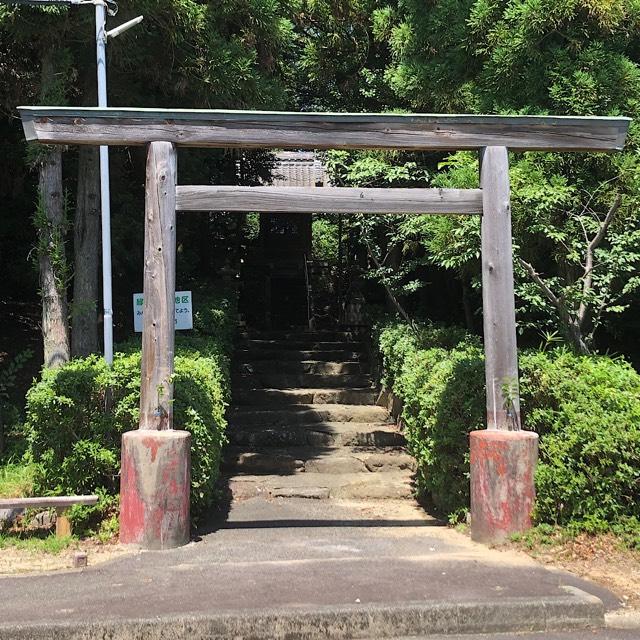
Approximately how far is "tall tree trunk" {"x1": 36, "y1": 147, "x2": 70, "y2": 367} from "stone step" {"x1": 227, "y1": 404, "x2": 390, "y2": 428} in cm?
248

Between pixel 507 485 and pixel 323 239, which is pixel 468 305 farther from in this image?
pixel 323 239

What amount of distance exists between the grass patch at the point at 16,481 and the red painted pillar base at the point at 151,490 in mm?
1278

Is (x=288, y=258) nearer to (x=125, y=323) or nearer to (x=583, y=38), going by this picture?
(x=125, y=323)

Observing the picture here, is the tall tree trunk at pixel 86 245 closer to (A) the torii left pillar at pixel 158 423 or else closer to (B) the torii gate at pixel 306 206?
(B) the torii gate at pixel 306 206

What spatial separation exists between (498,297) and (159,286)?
2.68m

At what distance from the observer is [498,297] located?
5.49m

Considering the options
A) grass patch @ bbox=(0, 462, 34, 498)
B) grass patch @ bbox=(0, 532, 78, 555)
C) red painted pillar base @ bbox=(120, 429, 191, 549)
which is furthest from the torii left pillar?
grass patch @ bbox=(0, 462, 34, 498)

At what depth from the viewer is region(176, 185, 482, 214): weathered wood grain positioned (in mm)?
5449

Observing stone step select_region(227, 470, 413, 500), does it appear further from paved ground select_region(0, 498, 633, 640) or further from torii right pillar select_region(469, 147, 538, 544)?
torii right pillar select_region(469, 147, 538, 544)

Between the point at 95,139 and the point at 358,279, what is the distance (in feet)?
32.5

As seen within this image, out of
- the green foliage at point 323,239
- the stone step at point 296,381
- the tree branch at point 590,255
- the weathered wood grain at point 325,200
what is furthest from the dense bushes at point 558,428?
the green foliage at point 323,239

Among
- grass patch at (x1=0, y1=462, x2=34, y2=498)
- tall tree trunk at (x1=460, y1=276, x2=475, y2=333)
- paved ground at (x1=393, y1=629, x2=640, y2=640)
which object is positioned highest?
tall tree trunk at (x1=460, y1=276, x2=475, y2=333)

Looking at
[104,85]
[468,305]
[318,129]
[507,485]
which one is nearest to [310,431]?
[468,305]

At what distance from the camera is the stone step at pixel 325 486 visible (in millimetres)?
7312
